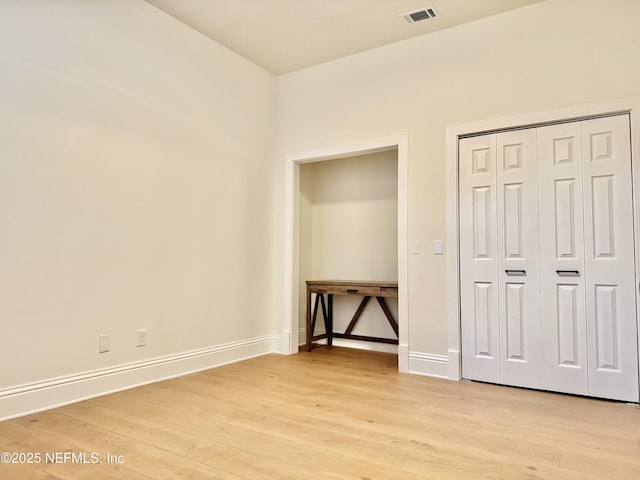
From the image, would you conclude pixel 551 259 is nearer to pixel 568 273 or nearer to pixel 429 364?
pixel 568 273

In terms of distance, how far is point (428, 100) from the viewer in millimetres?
3748

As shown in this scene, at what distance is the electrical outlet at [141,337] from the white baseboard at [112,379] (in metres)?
0.14

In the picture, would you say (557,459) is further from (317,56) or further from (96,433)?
(317,56)

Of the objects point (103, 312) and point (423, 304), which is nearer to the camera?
point (103, 312)

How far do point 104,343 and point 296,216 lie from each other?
2.23 m

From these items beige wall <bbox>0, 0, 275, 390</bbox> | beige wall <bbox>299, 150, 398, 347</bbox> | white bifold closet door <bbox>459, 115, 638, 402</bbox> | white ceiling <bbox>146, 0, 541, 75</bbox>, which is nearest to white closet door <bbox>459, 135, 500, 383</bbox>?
white bifold closet door <bbox>459, 115, 638, 402</bbox>

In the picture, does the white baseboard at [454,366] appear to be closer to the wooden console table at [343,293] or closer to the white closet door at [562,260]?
the white closet door at [562,260]

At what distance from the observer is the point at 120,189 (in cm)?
315

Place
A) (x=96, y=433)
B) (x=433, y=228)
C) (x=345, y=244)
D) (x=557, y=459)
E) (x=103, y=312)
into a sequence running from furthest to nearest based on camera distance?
(x=345, y=244) < (x=433, y=228) < (x=103, y=312) < (x=96, y=433) < (x=557, y=459)

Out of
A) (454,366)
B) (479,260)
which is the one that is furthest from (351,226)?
(454,366)

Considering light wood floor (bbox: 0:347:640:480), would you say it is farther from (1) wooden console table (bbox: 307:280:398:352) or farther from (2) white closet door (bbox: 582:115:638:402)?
(1) wooden console table (bbox: 307:280:398:352)

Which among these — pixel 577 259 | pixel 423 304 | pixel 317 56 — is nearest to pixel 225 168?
pixel 317 56

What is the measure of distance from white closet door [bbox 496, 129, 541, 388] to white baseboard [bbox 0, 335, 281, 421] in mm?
2385

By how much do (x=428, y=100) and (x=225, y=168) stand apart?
195cm
